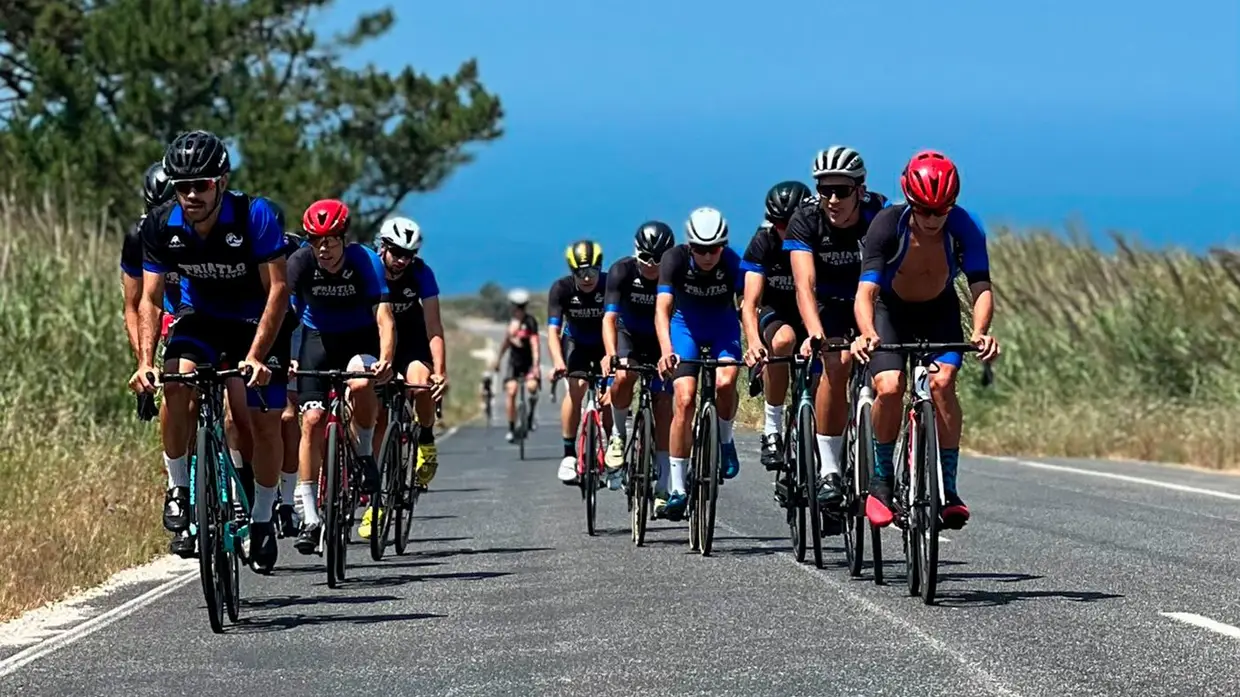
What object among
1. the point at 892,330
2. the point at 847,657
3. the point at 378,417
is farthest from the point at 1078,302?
the point at 847,657

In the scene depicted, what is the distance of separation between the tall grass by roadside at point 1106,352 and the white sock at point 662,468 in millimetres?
10507

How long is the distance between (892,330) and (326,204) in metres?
3.68

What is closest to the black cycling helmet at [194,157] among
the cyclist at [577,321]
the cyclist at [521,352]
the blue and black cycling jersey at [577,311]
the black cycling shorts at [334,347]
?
the black cycling shorts at [334,347]

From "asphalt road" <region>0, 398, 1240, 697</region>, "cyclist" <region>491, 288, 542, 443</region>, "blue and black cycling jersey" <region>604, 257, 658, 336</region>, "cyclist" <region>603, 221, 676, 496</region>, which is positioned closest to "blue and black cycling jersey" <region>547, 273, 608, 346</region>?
"cyclist" <region>603, 221, 676, 496</region>

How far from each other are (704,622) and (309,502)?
3395 mm

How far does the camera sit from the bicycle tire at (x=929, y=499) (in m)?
10.9

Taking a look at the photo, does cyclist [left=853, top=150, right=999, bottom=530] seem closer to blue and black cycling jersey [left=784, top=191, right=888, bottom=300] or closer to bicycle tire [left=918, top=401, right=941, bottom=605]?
bicycle tire [left=918, top=401, right=941, bottom=605]

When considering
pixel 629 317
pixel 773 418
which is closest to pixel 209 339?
pixel 773 418

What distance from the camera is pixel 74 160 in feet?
128

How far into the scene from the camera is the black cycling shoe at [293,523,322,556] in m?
13.3

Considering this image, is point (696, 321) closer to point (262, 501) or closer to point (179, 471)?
point (262, 501)

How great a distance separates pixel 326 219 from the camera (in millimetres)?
13508

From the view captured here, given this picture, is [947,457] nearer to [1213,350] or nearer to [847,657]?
[847,657]

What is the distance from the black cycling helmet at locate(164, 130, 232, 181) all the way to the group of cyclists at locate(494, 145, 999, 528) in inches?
121
